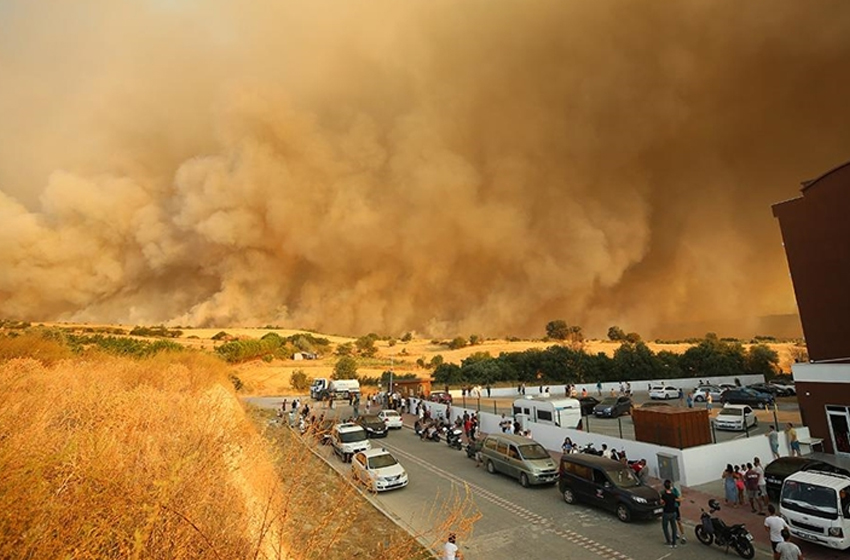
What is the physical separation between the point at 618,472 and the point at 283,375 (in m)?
43.7

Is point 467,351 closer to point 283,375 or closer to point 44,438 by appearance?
point 283,375

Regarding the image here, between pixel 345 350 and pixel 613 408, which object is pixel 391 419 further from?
pixel 345 350

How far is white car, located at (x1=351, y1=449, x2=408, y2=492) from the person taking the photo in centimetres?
1195

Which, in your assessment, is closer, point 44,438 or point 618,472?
point 44,438

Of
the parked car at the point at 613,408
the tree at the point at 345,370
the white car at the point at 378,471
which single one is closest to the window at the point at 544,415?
the parked car at the point at 613,408

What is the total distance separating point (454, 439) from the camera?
18.5 metres

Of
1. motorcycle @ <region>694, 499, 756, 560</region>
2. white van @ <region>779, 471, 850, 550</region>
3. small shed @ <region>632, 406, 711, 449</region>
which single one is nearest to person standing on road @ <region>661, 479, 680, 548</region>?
motorcycle @ <region>694, 499, 756, 560</region>

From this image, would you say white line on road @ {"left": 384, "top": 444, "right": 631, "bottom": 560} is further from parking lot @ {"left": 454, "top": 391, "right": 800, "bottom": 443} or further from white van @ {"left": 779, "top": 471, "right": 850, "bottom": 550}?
parking lot @ {"left": 454, "top": 391, "right": 800, "bottom": 443}

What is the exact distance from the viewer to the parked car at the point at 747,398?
26.0 metres

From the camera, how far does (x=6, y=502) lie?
9.25 feet

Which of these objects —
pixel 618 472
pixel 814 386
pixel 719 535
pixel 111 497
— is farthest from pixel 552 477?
pixel 111 497

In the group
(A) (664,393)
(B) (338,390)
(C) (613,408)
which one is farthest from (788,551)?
(B) (338,390)

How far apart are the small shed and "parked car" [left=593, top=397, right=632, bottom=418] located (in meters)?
9.88

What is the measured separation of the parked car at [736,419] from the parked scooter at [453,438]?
38.1 ft
